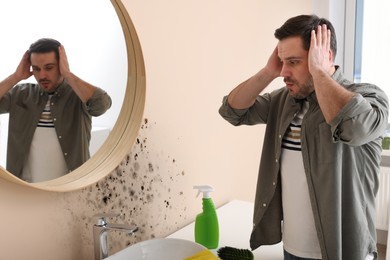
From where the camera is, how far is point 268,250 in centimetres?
146

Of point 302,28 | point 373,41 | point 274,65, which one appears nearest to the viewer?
point 302,28

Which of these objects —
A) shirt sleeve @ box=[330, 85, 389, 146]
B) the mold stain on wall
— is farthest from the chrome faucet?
shirt sleeve @ box=[330, 85, 389, 146]

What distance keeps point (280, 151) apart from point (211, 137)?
588 mm

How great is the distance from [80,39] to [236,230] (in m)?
1.00

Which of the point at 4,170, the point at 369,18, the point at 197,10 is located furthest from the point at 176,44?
the point at 369,18

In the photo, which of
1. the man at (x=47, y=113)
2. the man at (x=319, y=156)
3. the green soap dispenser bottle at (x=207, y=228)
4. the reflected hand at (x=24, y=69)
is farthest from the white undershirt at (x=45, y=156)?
the man at (x=319, y=156)

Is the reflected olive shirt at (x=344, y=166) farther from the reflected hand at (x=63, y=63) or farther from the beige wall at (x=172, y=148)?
the reflected hand at (x=63, y=63)

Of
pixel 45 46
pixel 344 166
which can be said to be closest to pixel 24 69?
pixel 45 46

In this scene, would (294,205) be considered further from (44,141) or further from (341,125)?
(44,141)

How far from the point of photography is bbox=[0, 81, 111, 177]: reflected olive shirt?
97cm

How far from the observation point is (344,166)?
120 centimetres

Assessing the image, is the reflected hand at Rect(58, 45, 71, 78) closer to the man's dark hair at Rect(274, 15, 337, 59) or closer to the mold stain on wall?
the mold stain on wall

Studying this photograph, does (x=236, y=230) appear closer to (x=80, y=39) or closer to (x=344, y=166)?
(x=344, y=166)

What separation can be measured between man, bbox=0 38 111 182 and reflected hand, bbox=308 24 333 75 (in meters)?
0.67
